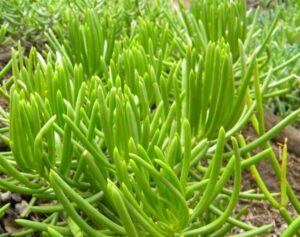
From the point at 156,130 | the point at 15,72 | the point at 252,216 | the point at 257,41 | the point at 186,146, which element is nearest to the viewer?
the point at 186,146

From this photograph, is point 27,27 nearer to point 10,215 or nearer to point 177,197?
point 10,215

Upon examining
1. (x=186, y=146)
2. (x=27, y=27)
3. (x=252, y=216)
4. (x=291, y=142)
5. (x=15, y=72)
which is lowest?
(x=252, y=216)

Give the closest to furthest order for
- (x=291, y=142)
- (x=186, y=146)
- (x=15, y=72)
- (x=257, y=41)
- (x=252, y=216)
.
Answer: (x=186, y=146) < (x=15, y=72) < (x=252, y=216) < (x=291, y=142) < (x=257, y=41)

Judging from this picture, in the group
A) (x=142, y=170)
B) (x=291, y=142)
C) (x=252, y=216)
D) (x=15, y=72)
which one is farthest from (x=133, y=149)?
(x=291, y=142)

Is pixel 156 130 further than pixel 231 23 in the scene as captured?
No

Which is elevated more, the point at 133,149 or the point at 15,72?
the point at 15,72

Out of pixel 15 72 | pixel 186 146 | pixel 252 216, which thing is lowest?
pixel 252 216

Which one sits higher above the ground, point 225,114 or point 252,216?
point 225,114

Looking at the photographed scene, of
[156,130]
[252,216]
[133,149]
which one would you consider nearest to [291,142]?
[252,216]

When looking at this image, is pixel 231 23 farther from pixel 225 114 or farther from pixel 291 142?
pixel 225 114
